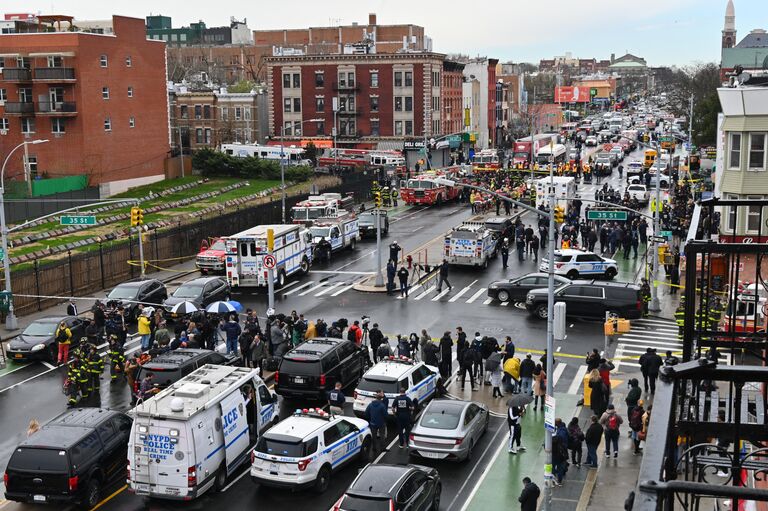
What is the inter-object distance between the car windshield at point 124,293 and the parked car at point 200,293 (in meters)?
1.37

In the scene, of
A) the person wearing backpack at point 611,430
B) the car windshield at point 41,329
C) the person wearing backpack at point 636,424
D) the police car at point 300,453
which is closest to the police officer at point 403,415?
the police car at point 300,453

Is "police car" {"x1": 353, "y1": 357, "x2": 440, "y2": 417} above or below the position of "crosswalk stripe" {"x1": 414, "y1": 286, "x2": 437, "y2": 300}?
above

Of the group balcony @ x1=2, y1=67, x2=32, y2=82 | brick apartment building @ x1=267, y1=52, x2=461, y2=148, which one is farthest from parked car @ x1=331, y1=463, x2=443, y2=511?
brick apartment building @ x1=267, y1=52, x2=461, y2=148

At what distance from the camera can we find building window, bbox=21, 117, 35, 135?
7356 cm

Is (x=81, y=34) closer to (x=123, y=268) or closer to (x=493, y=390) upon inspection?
(x=123, y=268)

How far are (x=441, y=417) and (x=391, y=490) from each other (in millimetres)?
4884

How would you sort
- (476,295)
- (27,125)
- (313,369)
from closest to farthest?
(313,369), (476,295), (27,125)

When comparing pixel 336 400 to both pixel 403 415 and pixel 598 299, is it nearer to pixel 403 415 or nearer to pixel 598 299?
pixel 403 415

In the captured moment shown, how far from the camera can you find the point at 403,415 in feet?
71.4

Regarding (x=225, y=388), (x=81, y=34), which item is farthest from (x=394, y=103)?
(x=225, y=388)

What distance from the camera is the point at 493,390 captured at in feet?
85.6

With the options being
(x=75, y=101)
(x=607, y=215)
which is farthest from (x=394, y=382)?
(x=75, y=101)

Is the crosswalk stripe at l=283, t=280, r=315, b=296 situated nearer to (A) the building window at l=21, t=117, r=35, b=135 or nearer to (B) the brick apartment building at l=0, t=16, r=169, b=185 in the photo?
(B) the brick apartment building at l=0, t=16, r=169, b=185

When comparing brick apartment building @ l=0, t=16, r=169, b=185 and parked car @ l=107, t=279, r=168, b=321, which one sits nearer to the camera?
parked car @ l=107, t=279, r=168, b=321
